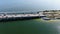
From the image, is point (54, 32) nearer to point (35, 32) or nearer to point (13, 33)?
point (35, 32)

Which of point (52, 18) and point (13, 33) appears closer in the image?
point (13, 33)

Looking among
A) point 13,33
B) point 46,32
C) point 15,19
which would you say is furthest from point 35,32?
point 15,19

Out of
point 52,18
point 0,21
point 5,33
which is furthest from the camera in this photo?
point 52,18

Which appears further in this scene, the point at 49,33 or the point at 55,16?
the point at 55,16

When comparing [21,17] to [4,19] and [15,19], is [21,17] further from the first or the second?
[4,19]

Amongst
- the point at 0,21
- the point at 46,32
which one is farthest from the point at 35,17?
the point at 46,32

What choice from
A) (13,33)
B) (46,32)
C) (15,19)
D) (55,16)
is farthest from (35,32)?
(55,16)

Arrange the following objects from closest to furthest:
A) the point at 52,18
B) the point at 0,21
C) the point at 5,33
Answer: the point at 5,33 → the point at 0,21 → the point at 52,18
